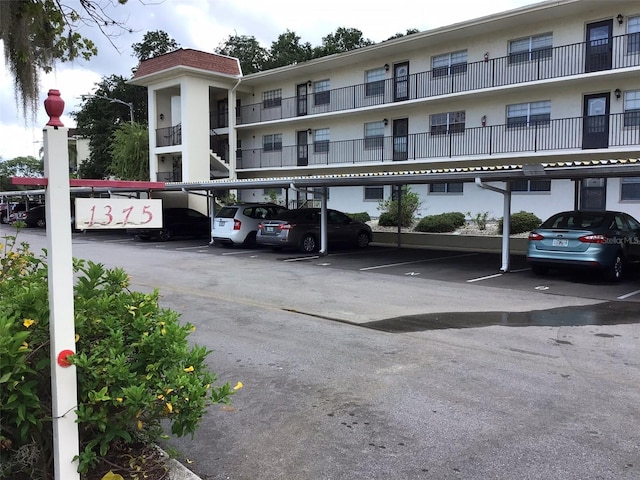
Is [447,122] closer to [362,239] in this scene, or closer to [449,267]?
[362,239]

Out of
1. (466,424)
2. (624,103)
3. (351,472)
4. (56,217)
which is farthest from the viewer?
(624,103)

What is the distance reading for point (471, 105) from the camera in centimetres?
2380

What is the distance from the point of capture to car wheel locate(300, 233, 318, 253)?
59.0 ft

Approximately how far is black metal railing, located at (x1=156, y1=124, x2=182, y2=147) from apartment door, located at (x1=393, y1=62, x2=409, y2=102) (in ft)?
42.2

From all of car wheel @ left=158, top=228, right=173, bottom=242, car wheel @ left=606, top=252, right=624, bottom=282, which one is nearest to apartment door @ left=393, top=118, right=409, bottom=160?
car wheel @ left=158, top=228, right=173, bottom=242

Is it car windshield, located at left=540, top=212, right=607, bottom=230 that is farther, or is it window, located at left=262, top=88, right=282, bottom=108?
window, located at left=262, top=88, right=282, bottom=108

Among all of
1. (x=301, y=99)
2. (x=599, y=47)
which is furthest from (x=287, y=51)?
(x=599, y=47)

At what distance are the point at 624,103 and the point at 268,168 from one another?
18.2 metres

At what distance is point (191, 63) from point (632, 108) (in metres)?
21.4

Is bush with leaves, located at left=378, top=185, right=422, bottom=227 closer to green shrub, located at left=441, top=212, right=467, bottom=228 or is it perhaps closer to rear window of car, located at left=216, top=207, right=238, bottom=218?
green shrub, located at left=441, top=212, right=467, bottom=228

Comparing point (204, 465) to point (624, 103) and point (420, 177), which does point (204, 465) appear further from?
point (624, 103)

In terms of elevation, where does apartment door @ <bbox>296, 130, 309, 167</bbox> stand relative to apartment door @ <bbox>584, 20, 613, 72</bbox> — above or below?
below

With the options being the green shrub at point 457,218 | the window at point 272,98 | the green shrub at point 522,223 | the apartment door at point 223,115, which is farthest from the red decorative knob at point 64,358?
the apartment door at point 223,115

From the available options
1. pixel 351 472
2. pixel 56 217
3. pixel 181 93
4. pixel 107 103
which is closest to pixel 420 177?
pixel 351 472
